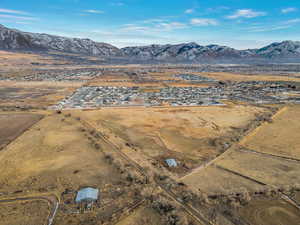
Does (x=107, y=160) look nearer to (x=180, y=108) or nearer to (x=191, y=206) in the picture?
(x=191, y=206)

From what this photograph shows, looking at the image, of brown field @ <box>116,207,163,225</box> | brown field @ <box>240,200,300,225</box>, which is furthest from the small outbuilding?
brown field @ <box>240,200,300,225</box>

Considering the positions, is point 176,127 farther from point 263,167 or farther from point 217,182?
point 217,182

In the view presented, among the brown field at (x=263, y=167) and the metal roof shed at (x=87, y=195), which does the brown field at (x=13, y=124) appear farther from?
the brown field at (x=263, y=167)

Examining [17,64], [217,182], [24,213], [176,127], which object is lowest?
[24,213]

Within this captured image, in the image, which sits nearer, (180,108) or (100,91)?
(180,108)

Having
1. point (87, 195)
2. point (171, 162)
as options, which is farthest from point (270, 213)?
point (87, 195)

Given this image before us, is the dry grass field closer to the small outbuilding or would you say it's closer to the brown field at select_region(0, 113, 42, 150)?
the small outbuilding

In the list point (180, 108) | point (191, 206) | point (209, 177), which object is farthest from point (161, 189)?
point (180, 108)
